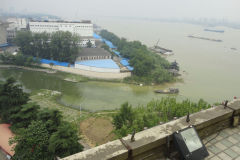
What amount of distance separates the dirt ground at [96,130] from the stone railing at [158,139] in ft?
24.5

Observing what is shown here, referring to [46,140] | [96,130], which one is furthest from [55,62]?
[46,140]

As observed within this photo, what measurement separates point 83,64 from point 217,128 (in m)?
19.6

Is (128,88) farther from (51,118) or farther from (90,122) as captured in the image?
(51,118)

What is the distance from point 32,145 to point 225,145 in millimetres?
5431

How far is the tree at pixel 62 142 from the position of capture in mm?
5793

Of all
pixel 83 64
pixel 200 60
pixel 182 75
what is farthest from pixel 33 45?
pixel 200 60

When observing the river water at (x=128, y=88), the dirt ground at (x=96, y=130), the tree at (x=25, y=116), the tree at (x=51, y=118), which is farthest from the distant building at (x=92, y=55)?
the tree at (x=51, y=118)

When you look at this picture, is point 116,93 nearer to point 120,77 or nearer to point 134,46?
point 120,77

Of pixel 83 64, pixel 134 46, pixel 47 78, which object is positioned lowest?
pixel 47 78

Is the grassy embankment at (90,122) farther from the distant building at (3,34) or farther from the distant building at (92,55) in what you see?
the distant building at (3,34)

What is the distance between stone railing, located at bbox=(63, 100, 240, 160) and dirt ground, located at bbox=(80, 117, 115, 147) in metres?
7.47

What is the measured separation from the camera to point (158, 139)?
2346 millimetres

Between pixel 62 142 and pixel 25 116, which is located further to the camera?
pixel 25 116

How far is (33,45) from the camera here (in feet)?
78.8
